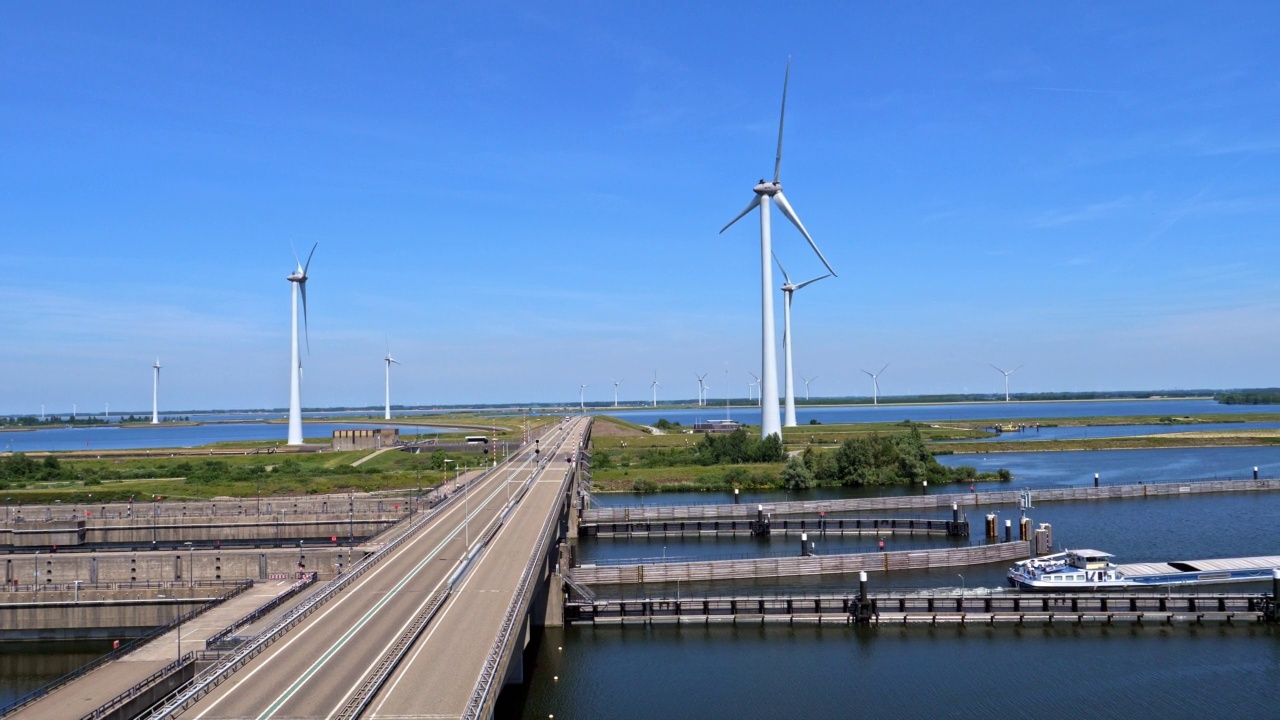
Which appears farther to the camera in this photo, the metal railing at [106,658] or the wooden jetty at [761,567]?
the wooden jetty at [761,567]

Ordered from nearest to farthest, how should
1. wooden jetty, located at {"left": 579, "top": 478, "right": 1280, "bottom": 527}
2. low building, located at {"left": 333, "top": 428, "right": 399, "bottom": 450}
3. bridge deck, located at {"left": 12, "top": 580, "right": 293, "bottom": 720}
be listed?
1. bridge deck, located at {"left": 12, "top": 580, "right": 293, "bottom": 720}
2. wooden jetty, located at {"left": 579, "top": 478, "right": 1280, "bottom": 527}
3. low building, located at {"left": 333, "top": 428, "right": 399, "bottom": 450}

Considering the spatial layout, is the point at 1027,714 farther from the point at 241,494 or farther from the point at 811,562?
the point at 241,494

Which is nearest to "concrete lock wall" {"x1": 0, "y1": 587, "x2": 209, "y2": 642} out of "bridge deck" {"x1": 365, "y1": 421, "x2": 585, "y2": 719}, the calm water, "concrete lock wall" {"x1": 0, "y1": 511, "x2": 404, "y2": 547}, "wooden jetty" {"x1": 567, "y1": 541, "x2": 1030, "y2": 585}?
"bridge deck" {"x1": 365, "y1": 421, "x2": 585, "y2": 719}

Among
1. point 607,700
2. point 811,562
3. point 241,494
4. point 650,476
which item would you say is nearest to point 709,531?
point 811,562

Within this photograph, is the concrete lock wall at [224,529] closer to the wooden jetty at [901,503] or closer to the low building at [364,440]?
the wooden jetty at [901,503]

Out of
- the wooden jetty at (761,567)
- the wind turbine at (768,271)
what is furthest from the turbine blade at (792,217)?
the wooden jetty at (761,567)

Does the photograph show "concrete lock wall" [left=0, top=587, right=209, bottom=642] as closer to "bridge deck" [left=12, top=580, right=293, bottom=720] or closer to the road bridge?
"bridge deck" [left=12, top=580, right=293, bottom=720]
